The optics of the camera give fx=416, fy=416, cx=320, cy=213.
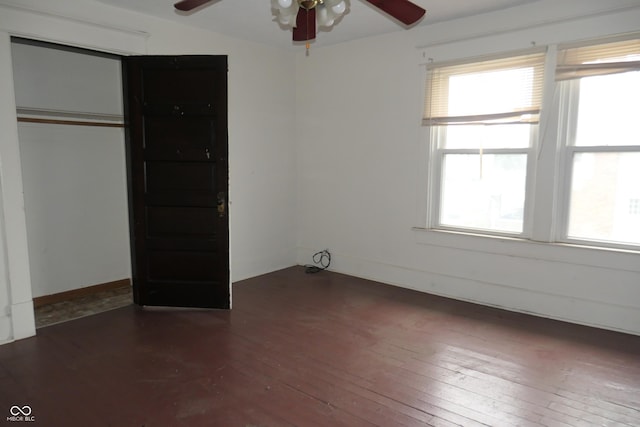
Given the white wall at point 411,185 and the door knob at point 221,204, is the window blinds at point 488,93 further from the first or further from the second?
the door knob at point 221,204

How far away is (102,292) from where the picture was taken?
429 cm

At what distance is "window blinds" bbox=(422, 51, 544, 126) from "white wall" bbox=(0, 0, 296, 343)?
183 centimetres

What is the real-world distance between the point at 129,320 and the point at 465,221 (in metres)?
3.18

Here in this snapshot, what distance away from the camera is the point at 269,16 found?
12.5 ft

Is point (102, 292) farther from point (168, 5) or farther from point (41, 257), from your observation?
point (168, 5)

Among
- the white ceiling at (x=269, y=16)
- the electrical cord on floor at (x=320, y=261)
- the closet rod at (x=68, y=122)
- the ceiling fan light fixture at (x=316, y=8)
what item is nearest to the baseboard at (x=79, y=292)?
the closet rod at (x=68, y=122)

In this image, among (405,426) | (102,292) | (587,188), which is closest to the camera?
(405,426)

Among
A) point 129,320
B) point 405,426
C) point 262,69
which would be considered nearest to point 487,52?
point 262,69

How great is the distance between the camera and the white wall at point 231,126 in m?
3.00

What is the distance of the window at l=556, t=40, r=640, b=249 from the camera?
3.14 m

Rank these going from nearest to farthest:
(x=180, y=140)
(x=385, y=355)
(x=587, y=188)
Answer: (x=385, y=355) < (x=587, y=188) < (x=180, y=140)

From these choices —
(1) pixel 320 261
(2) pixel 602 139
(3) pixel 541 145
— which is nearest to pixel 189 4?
(3) pixel 541 145

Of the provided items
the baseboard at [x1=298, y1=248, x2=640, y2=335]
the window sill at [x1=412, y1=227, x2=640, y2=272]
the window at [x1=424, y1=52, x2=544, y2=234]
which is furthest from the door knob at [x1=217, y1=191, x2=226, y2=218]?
the window at [x1=424, y1=52, x2=544, y2=234]

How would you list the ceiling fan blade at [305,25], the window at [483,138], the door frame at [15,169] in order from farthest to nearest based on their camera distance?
the window at [483,138] → the door frame at [15,169] → the ceiling fan blade at [305,25]
